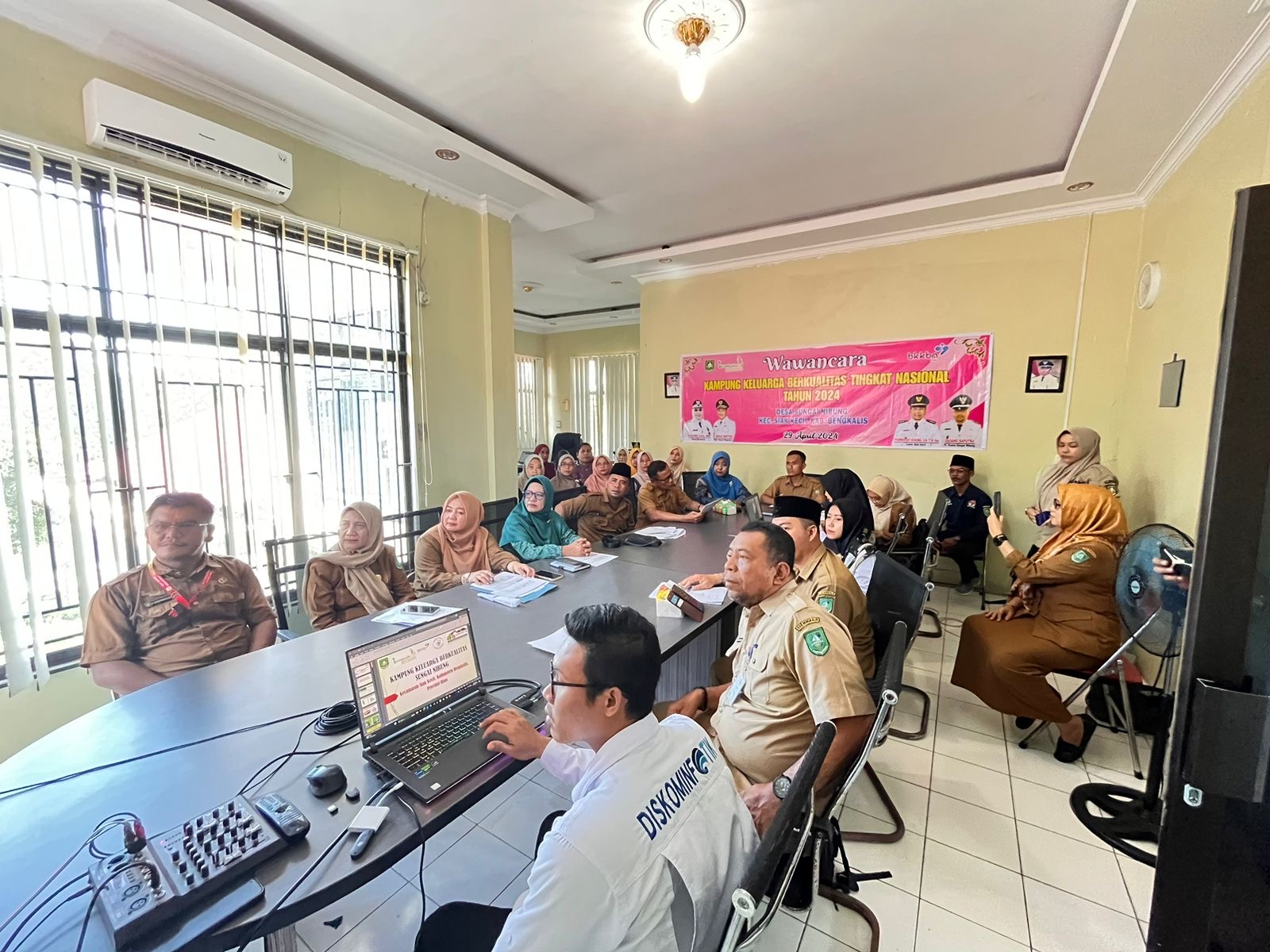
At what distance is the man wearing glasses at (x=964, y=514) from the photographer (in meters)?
4.04

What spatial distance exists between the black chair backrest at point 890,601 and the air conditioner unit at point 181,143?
11.2 ft

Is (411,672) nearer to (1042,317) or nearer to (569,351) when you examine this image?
(1042,317)

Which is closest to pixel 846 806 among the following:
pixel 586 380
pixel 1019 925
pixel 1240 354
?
pixel 1019 925

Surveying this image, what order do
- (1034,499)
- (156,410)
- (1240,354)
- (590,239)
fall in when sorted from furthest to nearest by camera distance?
(590,239)
(1034,499)
(156,410)
(1240,354)

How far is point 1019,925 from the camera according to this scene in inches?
59.4

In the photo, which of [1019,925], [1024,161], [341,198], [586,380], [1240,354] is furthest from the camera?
[586,380]

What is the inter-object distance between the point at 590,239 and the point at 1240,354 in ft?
14.5

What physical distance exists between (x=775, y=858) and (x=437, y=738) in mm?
798

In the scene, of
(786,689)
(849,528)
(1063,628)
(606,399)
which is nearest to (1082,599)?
(1063,628)

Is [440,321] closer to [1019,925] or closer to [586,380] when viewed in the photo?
[1019,925]

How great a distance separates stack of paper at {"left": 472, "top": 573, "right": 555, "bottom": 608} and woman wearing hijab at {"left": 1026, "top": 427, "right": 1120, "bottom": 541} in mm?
3234

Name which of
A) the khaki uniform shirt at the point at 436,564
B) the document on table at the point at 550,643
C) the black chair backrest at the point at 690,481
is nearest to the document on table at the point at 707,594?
the document on table at the point at 550,643

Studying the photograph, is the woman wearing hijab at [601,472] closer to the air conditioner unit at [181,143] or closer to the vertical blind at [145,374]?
the vertical blind at [145,374]

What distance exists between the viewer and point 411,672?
1197 millimetres
